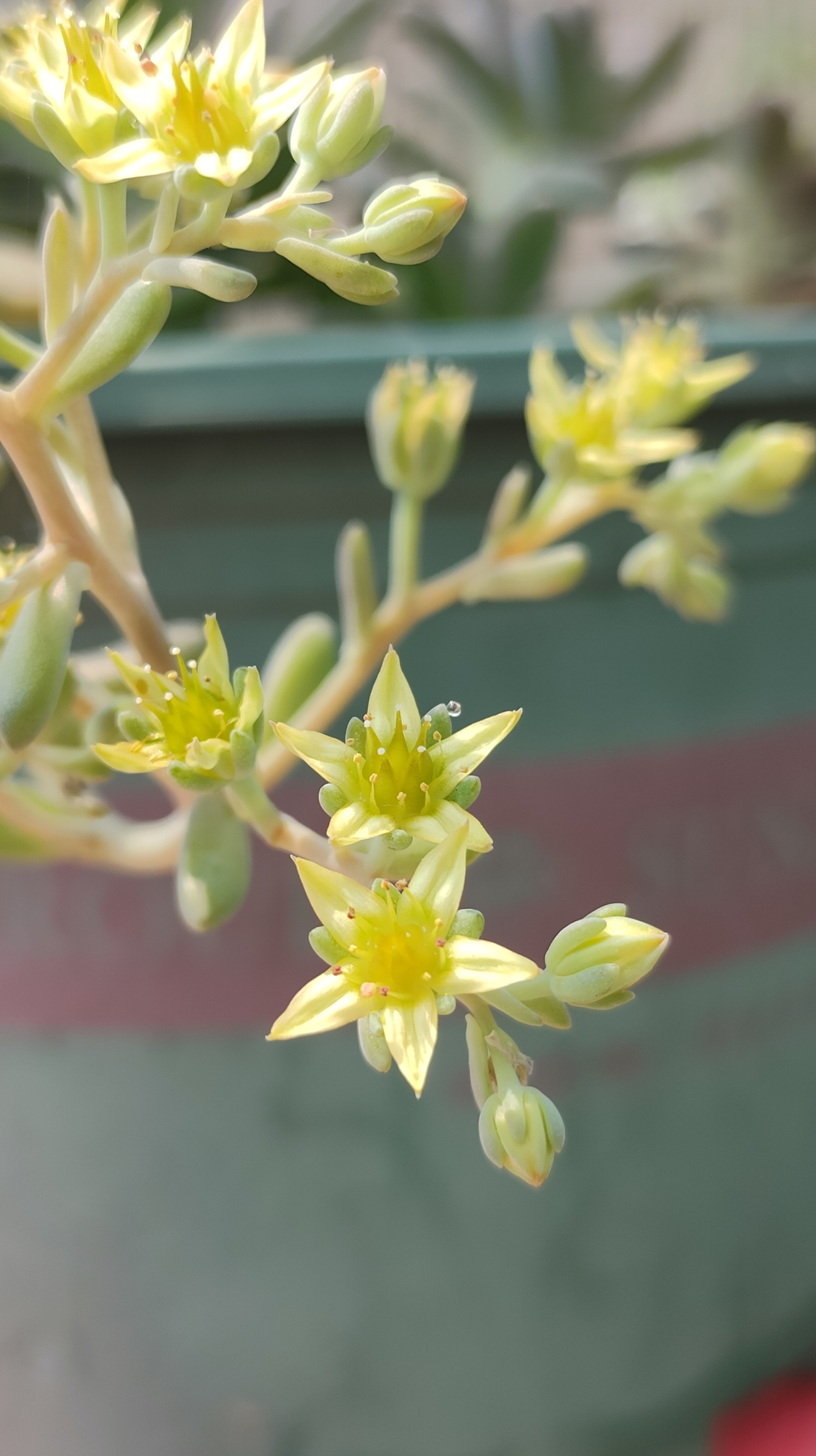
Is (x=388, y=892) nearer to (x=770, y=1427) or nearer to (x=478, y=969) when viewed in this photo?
(x=478, y=969)

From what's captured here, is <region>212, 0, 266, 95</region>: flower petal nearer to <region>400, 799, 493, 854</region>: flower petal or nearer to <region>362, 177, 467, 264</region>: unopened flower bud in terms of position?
<region>362, 177, 467, 264</region>: unopened flower bud

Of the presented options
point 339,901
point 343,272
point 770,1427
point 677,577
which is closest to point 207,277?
point 343,272

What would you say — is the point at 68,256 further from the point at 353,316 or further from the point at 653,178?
the point at 653,178

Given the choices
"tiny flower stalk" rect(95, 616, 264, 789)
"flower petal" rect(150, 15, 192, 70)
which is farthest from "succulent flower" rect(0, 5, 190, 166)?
"tiny flower stalk" rect(95, 616, 264, 789)

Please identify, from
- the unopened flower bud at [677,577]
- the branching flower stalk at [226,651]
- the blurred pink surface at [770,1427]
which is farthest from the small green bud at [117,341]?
the blurred pink surface at [770,1427]

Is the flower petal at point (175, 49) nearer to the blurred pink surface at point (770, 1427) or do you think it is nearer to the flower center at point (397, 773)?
the flower center at point (397, 773)

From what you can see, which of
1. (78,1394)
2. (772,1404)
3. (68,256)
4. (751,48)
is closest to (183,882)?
(68,256)
